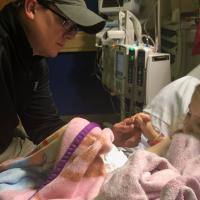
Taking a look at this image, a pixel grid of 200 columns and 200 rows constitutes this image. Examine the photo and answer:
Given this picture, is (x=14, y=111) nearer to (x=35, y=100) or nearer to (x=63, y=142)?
(x=35, y=100)

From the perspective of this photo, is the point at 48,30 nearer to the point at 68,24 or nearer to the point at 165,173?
the point at 68,24

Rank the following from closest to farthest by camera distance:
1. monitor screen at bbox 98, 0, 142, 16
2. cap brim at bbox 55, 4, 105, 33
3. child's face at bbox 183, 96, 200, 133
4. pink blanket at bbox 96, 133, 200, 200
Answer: pink blanket at bbox 96, 133, 200, 200
child's face at bbox 183, 96, 200, 133
cap brim at bbox 55, 4, 105, 33
monitor screen at bbox 98, 0, 142, 16

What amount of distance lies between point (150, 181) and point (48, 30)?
31.0 inches

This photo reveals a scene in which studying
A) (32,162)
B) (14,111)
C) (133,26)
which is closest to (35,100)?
(14,111)

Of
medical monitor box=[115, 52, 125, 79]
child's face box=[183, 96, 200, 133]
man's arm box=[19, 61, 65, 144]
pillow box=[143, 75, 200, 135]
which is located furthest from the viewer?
medical monitor box=[115, 52, 125, 79]

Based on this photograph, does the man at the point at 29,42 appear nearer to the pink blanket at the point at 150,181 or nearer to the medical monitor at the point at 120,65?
the pink blanket at the point at 150,181

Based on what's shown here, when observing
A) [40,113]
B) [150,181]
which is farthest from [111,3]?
[150,181]

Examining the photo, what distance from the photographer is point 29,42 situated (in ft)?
5.27

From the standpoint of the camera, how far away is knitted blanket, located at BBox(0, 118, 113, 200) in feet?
3.59

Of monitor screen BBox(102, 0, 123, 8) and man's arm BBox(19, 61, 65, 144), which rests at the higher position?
monitor screen BBox(102, 0, 123, 8)

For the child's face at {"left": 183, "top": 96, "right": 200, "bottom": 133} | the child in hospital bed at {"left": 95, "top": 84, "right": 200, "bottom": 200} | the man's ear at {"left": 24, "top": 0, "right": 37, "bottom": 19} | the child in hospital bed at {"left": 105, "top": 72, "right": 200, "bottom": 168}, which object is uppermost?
the man's ear at {"left": 24, "top": 0, "right": 37, "bottom": 19}

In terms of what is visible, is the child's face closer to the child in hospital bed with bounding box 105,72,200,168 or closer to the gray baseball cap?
the child in hospital bed with bounding box 105,72,200,168

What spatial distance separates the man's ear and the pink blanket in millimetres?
727

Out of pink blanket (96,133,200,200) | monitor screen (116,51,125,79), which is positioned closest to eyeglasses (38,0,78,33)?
pink blanket (96,133,200,200)
